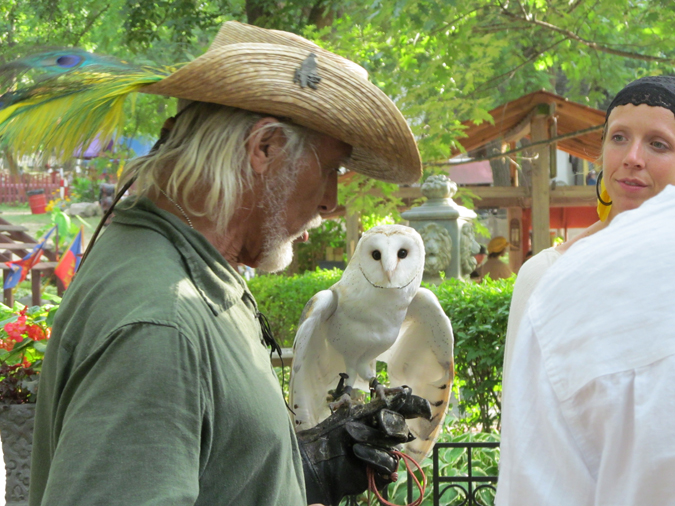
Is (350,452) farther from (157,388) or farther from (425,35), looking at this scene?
(425,35)

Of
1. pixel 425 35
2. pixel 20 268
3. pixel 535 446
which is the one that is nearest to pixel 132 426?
pixel 535 446

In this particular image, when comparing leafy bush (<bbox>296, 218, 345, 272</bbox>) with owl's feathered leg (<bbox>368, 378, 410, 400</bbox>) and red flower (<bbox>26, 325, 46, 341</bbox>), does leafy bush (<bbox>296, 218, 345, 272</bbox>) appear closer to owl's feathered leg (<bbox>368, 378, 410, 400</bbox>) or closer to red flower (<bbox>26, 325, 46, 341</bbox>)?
red flower (<bbox>26, 325, 46, 341</bbox>)

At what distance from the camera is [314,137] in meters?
1.38

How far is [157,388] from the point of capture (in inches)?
36.6

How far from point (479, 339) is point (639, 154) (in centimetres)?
278

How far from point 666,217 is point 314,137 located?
75 centimetres

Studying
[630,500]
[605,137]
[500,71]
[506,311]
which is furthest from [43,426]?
[500,71]

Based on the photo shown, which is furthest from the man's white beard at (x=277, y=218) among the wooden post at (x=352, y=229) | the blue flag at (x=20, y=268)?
the blue flag at (x=20, y=268)

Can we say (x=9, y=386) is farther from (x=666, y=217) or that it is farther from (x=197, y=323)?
(x=666, y=217)

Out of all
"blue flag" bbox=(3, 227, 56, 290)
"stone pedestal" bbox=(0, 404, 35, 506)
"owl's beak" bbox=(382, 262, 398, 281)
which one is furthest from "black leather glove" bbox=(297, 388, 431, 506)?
"blue flag" bbox=(3, 227, 56, 290)

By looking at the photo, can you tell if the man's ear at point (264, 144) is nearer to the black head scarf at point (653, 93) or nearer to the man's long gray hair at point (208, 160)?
the man's long gray hair at point (208, 160)

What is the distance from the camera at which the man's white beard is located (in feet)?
4.38

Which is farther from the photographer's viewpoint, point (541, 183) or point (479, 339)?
point (541, 183)

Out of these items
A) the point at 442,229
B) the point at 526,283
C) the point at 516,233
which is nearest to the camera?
the point at 526,283
